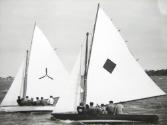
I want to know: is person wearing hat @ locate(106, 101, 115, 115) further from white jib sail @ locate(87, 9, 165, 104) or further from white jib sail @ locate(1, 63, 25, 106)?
white jib sail @ locate(1, 63, 25, 106)

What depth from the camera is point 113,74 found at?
68.6 feet

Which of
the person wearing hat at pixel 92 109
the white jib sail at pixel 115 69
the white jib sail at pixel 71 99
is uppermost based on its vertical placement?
the white jib sail at pixel 115 69

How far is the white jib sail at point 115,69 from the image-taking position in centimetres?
2088

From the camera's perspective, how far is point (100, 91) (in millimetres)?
21188

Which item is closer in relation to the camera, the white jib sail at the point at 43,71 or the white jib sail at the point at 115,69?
the white jib sail at the point at 115,69

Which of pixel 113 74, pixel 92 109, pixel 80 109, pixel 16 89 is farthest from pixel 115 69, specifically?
pixel 16 89

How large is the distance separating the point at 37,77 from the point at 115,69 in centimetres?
957

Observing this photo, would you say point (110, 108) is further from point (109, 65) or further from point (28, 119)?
point (28, 119)

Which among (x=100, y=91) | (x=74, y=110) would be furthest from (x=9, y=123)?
(x=100, y=91)

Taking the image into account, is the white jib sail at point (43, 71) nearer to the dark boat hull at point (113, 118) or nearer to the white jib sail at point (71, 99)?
the white jib sail at point (71, 99)

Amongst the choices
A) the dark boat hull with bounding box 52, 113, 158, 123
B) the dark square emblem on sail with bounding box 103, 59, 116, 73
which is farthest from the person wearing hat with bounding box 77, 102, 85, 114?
the dark square emblem on sail with bounding box 103, 59, 116, 73

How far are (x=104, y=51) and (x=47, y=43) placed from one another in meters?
8.71

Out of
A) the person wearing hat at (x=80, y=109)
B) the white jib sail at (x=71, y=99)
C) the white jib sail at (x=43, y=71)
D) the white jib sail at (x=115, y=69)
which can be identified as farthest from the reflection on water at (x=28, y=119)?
the white jib sail at (x=115, y=69)

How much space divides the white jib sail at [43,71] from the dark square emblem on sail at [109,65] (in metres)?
8.19
